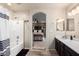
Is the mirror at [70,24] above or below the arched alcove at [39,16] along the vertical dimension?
below

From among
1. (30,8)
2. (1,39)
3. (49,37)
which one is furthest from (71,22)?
(1,39)

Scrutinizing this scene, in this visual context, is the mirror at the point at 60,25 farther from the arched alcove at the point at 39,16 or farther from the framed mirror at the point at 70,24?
the arched alcove at the point at 39,16

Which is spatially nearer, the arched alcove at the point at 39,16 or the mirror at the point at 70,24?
the arched alcove at the point at 39,16

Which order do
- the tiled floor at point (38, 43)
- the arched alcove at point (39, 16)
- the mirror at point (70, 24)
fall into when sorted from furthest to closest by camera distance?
1. the tiled floor at point (38, 43)
2. the mirror at point (70, 24)
3. the arched alcove at point (39, 16)

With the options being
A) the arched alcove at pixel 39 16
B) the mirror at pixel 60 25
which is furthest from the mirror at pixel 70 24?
the arched alcove at pixel 39 16

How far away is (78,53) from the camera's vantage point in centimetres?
211

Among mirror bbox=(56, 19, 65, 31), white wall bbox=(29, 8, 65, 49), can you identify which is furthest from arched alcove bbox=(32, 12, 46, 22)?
mirror bbox=(56, 19, 65, 31)

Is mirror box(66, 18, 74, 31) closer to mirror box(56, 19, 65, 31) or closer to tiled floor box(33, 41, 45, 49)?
mirror box(56, 19, 65, 31)

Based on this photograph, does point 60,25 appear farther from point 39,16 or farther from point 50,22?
point 39,16

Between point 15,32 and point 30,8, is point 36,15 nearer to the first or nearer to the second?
point 30,8

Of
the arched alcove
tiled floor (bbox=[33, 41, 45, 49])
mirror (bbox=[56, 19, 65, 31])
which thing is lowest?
tiled floor (bbox=[33, 41, 45, 49])

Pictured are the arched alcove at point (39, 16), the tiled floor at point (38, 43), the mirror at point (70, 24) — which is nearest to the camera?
the arched alcove at point (39, 16)

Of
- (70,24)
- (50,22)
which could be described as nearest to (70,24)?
(70,24)

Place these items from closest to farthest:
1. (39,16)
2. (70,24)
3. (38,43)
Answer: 1. (39,16)
2. (70,24)
3. (38,43)
